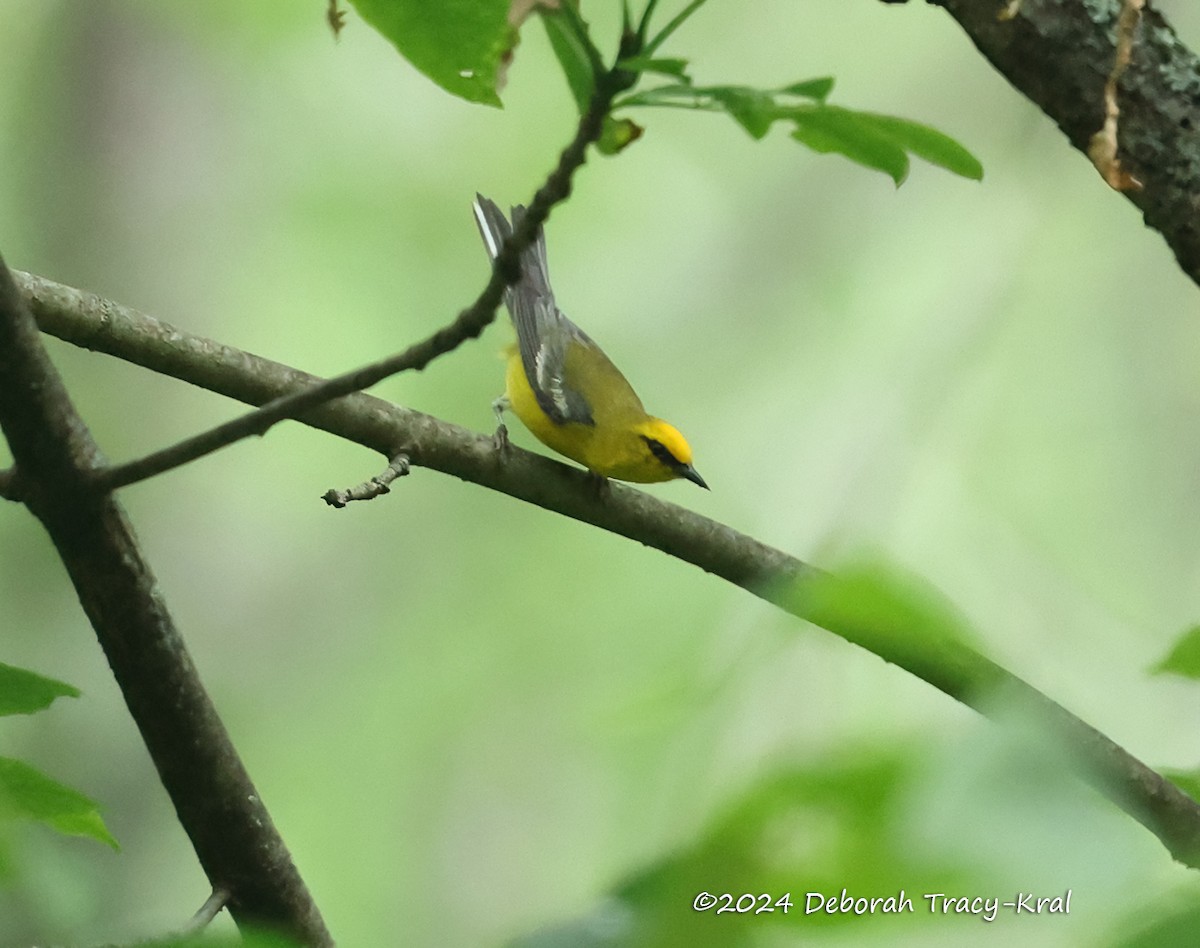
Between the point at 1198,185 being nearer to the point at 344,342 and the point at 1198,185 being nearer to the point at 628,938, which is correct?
the point at 628,938

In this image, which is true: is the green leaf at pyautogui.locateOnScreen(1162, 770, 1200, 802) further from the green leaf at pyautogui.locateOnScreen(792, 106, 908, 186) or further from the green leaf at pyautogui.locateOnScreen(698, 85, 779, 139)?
the green leaf at pyautogui.locateOnScreen(698, 85, 779, 139)

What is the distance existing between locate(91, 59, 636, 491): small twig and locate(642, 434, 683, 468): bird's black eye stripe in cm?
205

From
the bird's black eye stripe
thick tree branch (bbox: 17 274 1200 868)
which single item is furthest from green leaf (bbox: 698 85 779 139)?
the bird's black eye stripe

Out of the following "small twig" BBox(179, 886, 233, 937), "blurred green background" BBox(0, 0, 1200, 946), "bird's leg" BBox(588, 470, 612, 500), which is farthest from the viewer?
"blurred green background" BBox(0, 0, 1200, 946)

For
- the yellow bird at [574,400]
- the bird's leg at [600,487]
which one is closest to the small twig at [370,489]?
the bird's leg at [600,487]

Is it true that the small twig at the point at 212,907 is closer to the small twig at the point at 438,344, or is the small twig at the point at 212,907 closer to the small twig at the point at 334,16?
the small twig at the point at 438,344

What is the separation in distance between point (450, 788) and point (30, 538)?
2740 mm

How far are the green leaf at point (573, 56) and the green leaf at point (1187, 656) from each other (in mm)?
748

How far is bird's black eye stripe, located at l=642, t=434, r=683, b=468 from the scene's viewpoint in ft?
11.4

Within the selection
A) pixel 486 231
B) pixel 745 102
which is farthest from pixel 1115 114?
pixel 486 231

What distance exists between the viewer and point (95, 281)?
6406mm

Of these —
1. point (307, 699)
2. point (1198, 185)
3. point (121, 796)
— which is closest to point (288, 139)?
point (307, 699)

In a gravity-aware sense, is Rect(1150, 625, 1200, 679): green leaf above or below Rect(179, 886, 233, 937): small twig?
above

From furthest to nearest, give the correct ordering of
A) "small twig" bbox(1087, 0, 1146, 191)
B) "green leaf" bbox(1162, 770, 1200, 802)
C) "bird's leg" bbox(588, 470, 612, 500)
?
1. "bird's leg" bbox(588, 470, 612, 500)
2. "small twig" bbox(1087, 0, 1146, 191)
3. "green leaf" bbox(1162, 770, 1200, 802)
